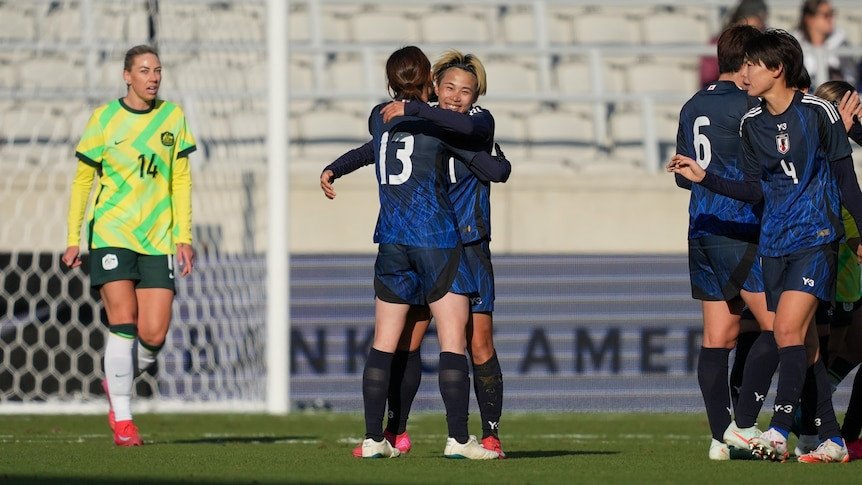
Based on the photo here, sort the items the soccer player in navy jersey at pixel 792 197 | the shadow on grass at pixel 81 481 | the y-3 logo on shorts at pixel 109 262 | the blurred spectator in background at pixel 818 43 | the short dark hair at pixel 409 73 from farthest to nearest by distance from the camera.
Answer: the blurred spectator in background at pixel 818 43
the y-3 logo on shorts at pixel 109 262
the short dark hair at pixel 409 73
the soccer player in navy jersey at pixel 792 197
the shadow on grass at pixel 81 481

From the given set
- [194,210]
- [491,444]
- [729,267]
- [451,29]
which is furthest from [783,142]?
[451,29]

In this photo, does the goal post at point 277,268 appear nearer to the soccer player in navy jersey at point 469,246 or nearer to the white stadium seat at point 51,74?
the white stadium seat at point 51,74

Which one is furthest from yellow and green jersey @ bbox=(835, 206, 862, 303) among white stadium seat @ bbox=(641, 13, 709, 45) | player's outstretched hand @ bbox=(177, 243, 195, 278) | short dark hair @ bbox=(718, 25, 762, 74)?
white stadium seat @ bbox=(641, 13, 709, 45)

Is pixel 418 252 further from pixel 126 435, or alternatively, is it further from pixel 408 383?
pixel 126 435

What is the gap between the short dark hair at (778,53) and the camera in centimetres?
545

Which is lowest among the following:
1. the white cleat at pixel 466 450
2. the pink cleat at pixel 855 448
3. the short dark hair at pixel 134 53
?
the pink cleat at pixel 855 448

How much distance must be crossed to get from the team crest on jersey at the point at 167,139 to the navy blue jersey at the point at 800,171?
113 inches

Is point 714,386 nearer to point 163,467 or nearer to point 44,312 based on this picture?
point 163,467

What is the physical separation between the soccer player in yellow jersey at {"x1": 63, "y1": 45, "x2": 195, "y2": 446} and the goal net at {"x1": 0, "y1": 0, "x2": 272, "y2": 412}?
252cm

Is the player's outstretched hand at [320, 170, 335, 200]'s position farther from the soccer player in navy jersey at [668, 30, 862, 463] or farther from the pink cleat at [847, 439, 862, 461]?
the pink cleat at [847, 439, 862, 461]

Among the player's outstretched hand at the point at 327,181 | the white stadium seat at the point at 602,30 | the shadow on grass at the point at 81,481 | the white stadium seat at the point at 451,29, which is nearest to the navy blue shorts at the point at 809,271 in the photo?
the player's outstretched hand at the point at 327,181

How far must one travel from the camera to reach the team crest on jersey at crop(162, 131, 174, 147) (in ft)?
22.9

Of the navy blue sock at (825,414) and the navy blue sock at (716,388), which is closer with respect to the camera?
the navy blue sock at (825,414)

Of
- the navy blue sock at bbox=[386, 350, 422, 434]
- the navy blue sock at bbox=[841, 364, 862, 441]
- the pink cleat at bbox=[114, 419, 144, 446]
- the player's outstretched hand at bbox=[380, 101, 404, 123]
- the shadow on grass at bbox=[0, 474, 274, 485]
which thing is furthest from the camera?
the pink cleat at bbox=[114, 419, 144, 446]
